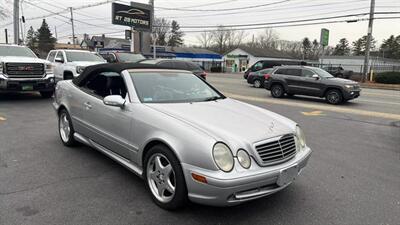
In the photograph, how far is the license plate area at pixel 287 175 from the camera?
3.39 meters

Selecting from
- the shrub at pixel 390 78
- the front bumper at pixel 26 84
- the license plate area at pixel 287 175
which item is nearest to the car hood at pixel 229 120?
the license plate area at pixel 287 175

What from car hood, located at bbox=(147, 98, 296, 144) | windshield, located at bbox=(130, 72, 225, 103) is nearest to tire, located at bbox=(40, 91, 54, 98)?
windshield, located at bbox=(130, 72, 225, 103)

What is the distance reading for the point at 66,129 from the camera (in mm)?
5922

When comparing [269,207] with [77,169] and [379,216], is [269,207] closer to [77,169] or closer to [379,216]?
[379,216]

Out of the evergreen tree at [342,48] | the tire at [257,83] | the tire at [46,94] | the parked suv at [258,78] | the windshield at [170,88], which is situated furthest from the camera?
the evergreen tree at [342,48]

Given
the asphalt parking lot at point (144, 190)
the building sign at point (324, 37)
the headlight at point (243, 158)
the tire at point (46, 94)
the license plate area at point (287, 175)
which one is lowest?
the asphalt parking lot at point (144, 190)

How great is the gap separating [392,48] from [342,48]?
19403 mm

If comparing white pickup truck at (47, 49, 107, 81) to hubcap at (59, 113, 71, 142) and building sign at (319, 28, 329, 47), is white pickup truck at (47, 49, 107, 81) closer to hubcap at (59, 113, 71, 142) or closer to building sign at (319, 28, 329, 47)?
hubcap at (59, 113, 71, 142)

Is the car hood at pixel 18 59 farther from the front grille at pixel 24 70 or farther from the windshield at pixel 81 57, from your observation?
the windshield at pixel 81 57

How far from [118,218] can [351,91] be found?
1294 centimetres

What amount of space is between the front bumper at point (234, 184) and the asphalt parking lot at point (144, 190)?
1.14ft

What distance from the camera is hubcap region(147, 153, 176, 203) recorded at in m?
3.55

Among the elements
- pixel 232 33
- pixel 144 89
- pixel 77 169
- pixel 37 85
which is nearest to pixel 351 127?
pixel 144 89

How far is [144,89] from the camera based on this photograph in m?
4.41
